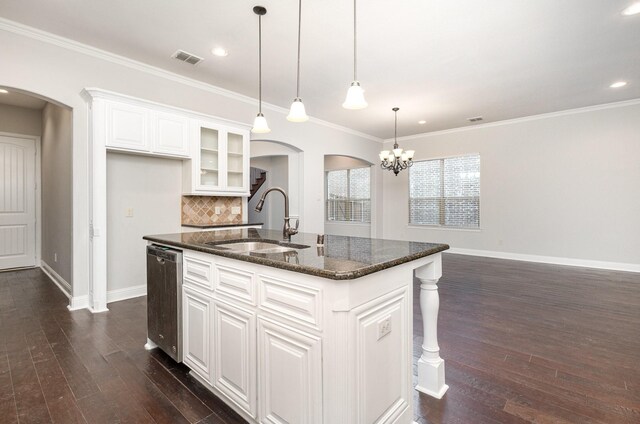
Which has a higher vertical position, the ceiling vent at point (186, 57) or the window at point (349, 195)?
the ceiling vent at point (186, 57)

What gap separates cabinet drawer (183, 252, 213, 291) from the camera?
1.96 meters

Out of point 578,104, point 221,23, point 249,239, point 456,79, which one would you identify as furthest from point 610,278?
point 221,23

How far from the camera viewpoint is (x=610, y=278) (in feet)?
16.2

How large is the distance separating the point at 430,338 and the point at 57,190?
17.7ft

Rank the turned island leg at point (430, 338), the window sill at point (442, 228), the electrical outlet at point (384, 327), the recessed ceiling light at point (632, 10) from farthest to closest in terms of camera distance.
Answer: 1. the window sill at point (442, 228)
2. the recessed ceiling light at point (632, 10)
3. the turned island leg at point (430, 338)
4. the electrical outlet at point (384, 327)

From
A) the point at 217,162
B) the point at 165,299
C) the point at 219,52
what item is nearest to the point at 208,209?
the point at 217,162

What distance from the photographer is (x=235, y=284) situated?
5.73 ft

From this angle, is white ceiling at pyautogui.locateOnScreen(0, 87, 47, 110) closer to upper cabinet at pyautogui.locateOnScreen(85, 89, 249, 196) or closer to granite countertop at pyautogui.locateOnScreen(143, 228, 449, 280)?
upper cabinet at pyautogui.locateOnScreen(85, 89, 249, 196)

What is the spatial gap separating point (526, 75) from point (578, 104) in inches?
85.2

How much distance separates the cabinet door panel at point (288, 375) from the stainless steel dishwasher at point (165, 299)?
914 millimetres

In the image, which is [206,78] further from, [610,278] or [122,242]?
[610,278]

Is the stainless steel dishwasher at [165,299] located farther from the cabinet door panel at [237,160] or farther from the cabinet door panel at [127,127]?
the cabinet door panel at [237,160]

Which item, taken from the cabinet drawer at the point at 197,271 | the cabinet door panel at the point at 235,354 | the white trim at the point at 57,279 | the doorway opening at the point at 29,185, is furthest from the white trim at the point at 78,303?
the cabinet door panel at the point at 235,354

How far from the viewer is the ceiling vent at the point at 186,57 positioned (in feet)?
12.0
